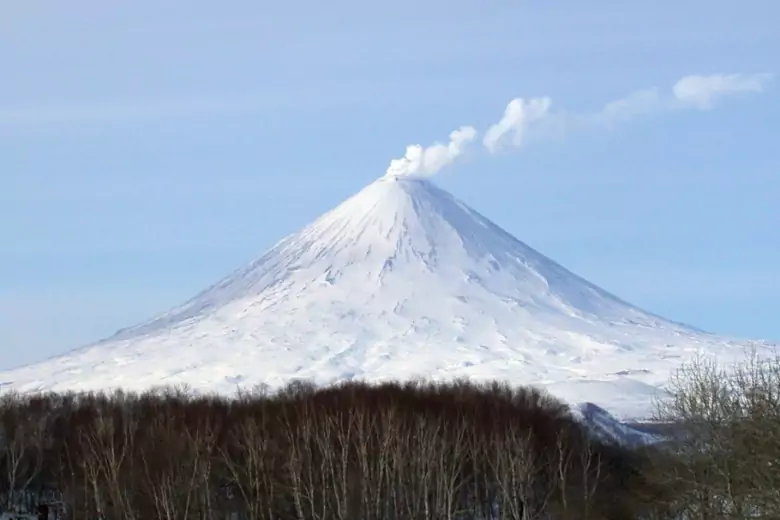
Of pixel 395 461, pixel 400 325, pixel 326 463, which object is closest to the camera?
pixel 395 461

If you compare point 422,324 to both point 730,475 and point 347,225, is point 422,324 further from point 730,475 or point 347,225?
point 730,475

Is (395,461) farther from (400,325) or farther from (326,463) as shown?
(400,325)

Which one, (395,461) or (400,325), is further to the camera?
(400,325)

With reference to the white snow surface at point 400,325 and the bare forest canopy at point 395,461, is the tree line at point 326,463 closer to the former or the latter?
the bare forest canopy at point 395,461

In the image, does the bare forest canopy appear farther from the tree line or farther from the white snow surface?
the white snow surface

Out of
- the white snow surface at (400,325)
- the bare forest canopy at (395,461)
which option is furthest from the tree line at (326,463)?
the white snow surface at (400,325)

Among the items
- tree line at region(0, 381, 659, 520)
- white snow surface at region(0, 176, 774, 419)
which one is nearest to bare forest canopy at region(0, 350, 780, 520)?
tree line at region(0, 381, 659, 520)

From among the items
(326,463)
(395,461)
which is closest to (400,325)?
(326,463)
